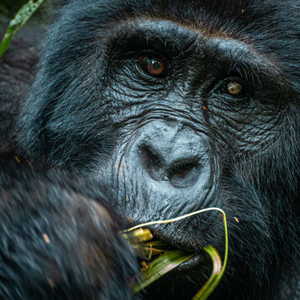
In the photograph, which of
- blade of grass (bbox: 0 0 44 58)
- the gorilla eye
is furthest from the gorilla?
blade of grass (bbox: 0 0 44 58)

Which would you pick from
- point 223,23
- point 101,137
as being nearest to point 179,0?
point 223,23

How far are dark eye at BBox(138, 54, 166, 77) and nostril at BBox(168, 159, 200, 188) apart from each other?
67 cm

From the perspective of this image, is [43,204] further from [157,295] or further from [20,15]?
[20,15]

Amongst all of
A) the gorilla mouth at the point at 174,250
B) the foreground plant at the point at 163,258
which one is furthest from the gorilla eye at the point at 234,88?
the gorilla mouth at the point at 174,250

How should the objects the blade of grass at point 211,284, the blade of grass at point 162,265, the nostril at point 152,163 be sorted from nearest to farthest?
the blade of grass at point 211,284, the blade of grass at point 162,265, the nostril at point 152,163

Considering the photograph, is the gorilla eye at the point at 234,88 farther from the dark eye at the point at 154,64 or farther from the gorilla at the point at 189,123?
the dark eye at the point at 154,64

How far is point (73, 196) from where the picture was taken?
2.42m

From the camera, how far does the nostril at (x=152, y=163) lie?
9.57ft

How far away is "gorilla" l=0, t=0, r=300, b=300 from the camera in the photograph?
298 centimetres

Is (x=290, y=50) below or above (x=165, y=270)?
above

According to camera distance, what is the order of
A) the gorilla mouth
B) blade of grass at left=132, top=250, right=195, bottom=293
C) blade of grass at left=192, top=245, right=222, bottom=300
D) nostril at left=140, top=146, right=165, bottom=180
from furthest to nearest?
nostril at left=140, top=146, right=165, bottom=180, the gorilla mouth, blade of grass at left=132, top=250, right=195, bottom=293, blade of grass at left=192, top=245, right=222, bottom=300

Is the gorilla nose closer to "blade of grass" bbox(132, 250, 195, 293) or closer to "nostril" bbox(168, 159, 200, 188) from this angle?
"nostril" bbox(168, 159, 200, 188)

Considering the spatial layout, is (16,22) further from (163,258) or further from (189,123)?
(163,258)

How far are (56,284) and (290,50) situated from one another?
1978 mm
